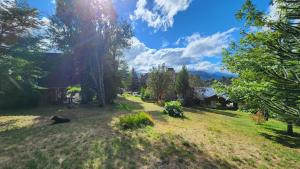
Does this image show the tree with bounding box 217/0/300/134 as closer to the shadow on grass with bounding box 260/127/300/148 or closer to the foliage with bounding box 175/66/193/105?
the shadow on grass with bounding box 260/127/300/148

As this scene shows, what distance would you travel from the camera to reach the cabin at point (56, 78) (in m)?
26.0

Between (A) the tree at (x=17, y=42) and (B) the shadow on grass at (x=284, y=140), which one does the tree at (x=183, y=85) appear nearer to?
(B) the shadow on grass at (x=284, y=140)

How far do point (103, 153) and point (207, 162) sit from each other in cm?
424

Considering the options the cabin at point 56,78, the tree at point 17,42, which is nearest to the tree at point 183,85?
the cabin at point 56,78

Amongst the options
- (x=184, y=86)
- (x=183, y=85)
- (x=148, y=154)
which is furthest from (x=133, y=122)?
(x=184, y=86)

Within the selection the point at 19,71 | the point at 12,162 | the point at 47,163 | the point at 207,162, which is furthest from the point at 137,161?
the point at 19,71

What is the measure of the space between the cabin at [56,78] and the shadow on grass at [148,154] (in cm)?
2132

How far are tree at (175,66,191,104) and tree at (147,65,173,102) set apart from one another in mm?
2112

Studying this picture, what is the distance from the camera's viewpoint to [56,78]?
92.0 ft

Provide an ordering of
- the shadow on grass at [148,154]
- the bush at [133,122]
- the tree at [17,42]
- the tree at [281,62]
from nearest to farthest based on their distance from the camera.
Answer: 1. the tree at [281,62]
2. the shadow on grass at [148,154]
3. the bush at [133,122]
4. the tree at [17,42]

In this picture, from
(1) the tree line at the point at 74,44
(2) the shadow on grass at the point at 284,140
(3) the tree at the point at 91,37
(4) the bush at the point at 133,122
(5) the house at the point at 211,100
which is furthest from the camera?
(5) the house at the point at 211,100

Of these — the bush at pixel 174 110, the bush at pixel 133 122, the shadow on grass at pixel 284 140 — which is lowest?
the shadow on grass at pixel 284 140

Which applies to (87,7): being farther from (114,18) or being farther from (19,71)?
(19,71)

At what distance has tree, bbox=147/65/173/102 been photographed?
116 feet
